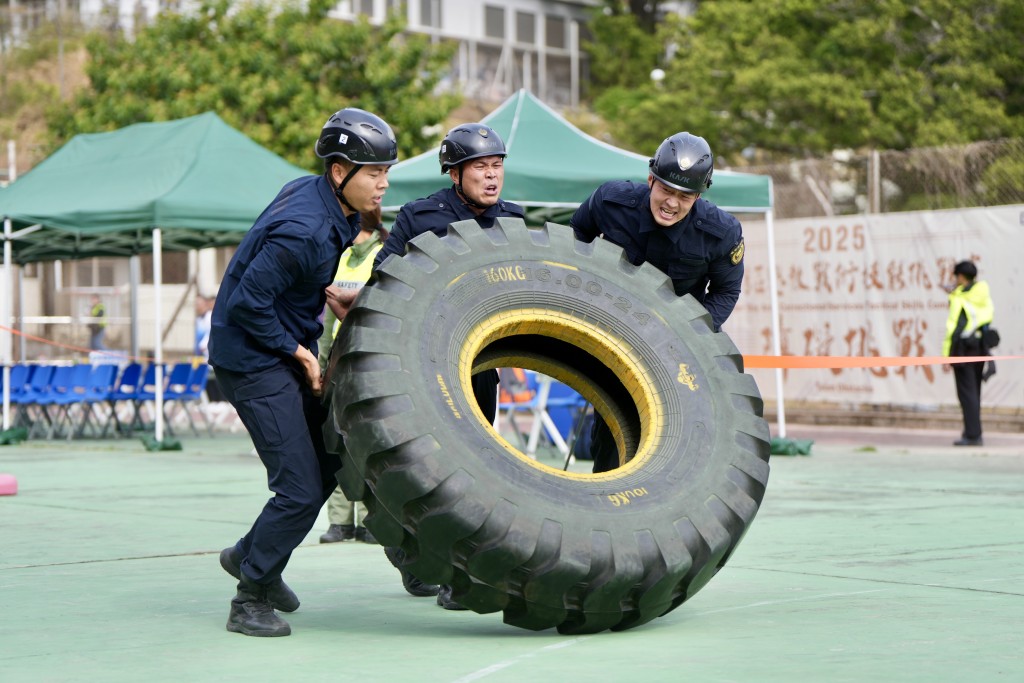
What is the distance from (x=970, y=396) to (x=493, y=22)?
52.0 meters

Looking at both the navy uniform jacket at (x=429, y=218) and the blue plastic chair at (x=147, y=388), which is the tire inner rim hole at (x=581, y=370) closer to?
the navy uniform jacket at (x=429, y=218)

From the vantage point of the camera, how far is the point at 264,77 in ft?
98.5

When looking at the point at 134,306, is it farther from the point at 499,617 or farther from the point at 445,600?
the point at 499,617

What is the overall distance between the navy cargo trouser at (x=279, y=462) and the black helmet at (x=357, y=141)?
0.81 metres

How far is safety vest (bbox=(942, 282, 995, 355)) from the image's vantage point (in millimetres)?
15375

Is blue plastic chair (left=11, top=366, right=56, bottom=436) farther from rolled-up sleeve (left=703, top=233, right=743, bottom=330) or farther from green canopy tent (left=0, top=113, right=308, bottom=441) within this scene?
rolled-up sleeve (left=703, top=233, right=743, bottom=330)

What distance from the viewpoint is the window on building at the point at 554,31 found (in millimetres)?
67938

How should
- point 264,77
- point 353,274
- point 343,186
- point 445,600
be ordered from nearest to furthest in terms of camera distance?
point 343,186 → point 445,600 → point 353,274 → point 264,77

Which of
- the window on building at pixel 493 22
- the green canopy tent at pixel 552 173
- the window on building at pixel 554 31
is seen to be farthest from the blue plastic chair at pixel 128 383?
the window on building at pixel 554 31

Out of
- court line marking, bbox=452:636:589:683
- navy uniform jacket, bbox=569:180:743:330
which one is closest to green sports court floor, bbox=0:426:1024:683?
court line marking, bbox=452:636:589:683

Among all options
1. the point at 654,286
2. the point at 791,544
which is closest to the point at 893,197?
the point at 791,544

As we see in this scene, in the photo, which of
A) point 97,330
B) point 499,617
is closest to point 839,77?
point 97,330

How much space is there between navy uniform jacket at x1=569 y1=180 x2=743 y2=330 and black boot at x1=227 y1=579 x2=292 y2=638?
2130 mm

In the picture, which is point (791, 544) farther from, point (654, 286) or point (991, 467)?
point (991, 467)
